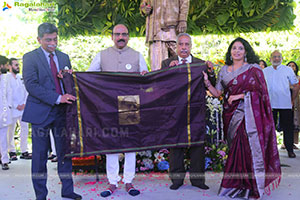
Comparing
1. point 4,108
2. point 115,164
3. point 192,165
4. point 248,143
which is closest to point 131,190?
point 115,164

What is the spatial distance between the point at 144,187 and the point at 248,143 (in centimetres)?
138

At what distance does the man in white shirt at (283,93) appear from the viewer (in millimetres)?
6062

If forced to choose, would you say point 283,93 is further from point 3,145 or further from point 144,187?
point 3,145

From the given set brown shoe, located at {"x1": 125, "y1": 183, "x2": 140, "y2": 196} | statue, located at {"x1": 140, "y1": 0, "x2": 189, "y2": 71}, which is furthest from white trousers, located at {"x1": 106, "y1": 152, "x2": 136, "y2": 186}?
statue, located at {"x1": 140, "y1": 0, "x2": 189, "y2": 71}

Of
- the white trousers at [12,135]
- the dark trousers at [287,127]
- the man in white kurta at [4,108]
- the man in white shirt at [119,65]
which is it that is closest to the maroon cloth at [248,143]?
the man in white shirt at [119,65]

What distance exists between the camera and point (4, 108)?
18.5 ft

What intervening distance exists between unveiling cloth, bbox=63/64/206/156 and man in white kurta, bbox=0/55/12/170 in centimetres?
249

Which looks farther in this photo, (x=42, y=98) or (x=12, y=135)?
(x=12, y=135)

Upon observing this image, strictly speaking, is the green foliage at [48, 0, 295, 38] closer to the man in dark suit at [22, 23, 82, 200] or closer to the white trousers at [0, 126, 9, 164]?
the white trousers at [0, 126, 9, 164]

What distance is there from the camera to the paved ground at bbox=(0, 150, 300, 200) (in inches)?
150

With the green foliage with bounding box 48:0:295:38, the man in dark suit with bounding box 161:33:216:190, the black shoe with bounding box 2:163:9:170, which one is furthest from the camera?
the green foliage with bounding box 48:0:295:38

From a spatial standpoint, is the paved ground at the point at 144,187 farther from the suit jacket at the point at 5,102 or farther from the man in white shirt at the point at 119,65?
the suit jacket at the point at 5,102

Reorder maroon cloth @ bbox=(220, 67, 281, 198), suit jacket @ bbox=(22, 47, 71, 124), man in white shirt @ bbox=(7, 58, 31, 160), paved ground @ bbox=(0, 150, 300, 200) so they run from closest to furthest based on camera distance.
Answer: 1. suit jacket @ bbox=(22, 47, 71, 124)
2. maroon cloth @ bbox=(220, 67, 281, 198)
3. paved ground @ bbox=(0, 150, 300, 200)
4. man in white shirt @ bbox=(7, 58, 31, 160)

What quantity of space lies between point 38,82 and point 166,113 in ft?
4.76
